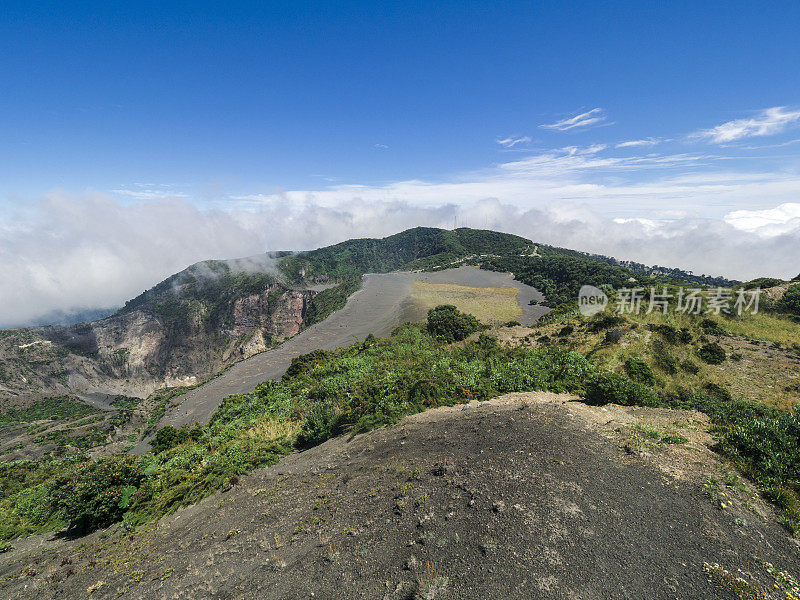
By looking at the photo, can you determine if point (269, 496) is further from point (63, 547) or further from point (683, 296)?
point (683, 296)

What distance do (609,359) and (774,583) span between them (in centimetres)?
2138

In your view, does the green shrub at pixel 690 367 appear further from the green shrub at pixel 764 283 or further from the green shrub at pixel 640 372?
the green shrub at pixel 764 283

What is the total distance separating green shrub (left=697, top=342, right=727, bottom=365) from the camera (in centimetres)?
2256

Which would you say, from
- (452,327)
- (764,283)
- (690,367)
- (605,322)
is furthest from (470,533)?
(764,283)

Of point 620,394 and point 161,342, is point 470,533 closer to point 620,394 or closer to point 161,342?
point 620,394

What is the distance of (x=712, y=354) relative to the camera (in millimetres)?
22922

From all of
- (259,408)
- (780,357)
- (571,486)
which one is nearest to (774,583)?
(571,486)

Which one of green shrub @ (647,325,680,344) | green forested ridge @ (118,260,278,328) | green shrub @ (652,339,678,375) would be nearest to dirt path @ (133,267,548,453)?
green shrub @ (647,325,680,344)

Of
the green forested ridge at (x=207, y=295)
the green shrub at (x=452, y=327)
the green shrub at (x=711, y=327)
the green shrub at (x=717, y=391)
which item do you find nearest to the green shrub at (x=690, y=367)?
the green shrub at (x=717, y=391)

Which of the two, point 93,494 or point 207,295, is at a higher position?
point 93,494

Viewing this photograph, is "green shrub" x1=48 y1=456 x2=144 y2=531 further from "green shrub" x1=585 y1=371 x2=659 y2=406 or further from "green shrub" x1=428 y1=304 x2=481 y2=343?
"green shrub" x1=428 y1=304 x2=481 y2=343

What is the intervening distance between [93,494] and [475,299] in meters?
80.0

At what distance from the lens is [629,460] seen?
9.62 meters

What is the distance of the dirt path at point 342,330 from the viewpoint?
45.8 meters
